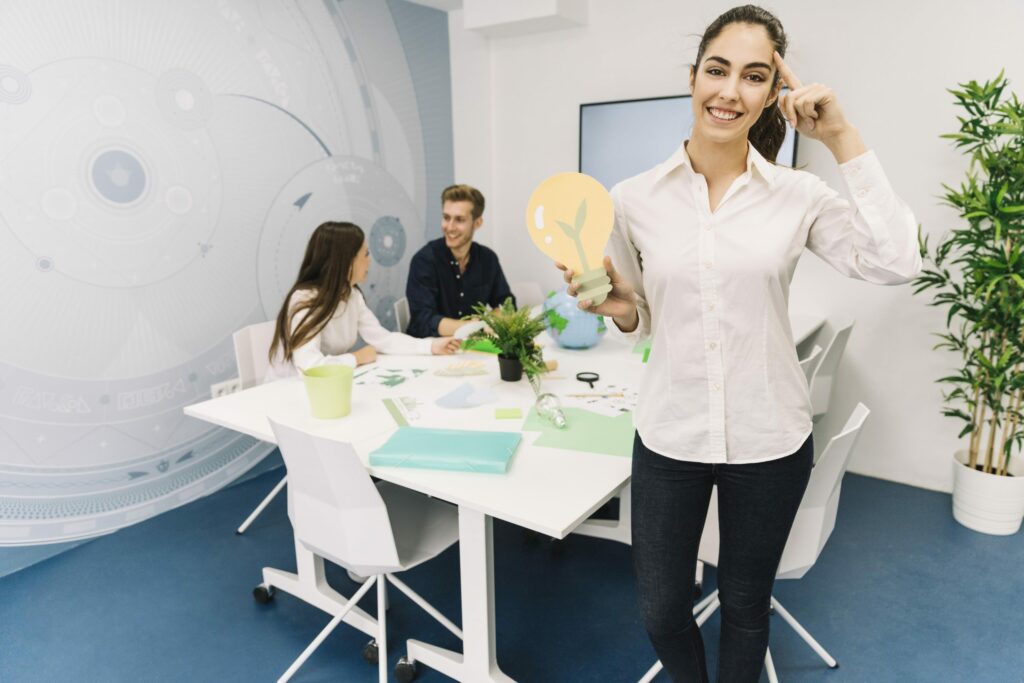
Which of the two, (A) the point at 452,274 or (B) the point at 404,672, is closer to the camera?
(B) the point at 404,672

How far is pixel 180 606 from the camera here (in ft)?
7.72

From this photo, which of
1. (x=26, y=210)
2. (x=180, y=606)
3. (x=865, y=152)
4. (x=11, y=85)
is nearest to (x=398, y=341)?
(x=180, y=606)

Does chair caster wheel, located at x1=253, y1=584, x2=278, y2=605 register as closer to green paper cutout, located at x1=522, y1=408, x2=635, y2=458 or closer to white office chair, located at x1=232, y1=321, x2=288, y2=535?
white office chair, located at x1=232, y1=321, x2=288, y2=535

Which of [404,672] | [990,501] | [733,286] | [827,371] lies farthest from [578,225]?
[990,501]

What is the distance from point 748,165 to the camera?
1.29 metres

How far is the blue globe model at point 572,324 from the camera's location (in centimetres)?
272

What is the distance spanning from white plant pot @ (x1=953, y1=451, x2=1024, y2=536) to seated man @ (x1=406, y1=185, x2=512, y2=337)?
226 cm

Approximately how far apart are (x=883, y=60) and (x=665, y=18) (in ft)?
3.64

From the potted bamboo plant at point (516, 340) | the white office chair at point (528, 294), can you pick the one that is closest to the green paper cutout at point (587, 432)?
the potted bamboo plant at point (516, 340)

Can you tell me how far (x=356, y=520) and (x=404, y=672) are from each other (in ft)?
1.87

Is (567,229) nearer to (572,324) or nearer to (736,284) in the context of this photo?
(736,284)

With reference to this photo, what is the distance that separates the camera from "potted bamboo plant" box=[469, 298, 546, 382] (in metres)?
2.26

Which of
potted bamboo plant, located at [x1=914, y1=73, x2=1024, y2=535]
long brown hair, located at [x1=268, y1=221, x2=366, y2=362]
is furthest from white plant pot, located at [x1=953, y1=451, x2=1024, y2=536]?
long brown hair, located at [x1=268, y1=221, x2=366, y2=362]

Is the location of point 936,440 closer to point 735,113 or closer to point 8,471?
point 735,113
